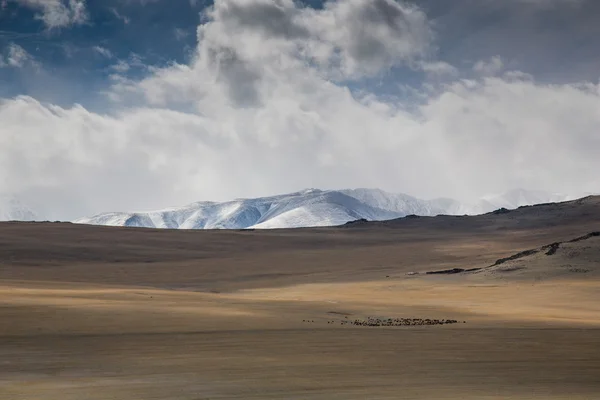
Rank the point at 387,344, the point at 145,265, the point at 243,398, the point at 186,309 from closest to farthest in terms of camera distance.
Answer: the point at 243,398 → the point at 387,344 → the point at 186,309 → the point at 145,265

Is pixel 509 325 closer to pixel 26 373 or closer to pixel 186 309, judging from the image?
Result: pixel 186 309

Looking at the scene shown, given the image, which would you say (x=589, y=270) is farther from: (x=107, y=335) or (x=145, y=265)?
(x=145, y=265)

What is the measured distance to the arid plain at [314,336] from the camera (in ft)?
46.6

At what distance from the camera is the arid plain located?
14219 millimetres

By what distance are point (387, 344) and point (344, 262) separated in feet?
202

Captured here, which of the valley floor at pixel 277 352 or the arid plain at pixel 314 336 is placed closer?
the valley floor at pixel 277 352

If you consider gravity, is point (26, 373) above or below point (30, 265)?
below

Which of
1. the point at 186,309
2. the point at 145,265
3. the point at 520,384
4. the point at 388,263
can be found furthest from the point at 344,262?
the point at 520,384

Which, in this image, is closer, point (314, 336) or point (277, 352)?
point (277, 352)

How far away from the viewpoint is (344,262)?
81688mm

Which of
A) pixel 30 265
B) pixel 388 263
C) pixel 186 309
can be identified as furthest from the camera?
pixel 388 263

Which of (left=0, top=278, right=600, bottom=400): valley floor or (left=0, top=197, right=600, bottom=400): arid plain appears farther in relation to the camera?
(left=0, top=197, right=600, bottom=400): arid plain

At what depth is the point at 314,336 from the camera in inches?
859

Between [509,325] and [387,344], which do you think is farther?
[509,325]
